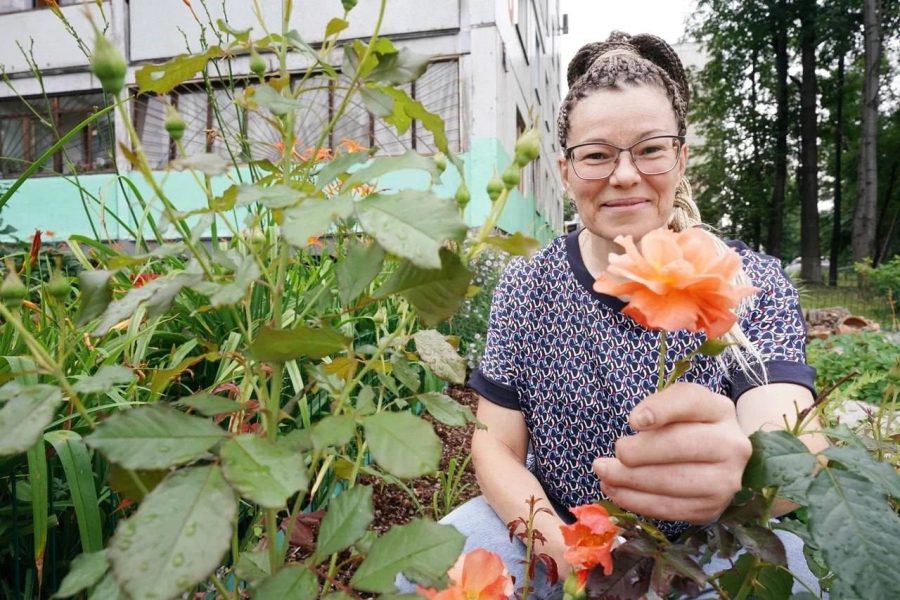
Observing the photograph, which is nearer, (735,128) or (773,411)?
(773,411)

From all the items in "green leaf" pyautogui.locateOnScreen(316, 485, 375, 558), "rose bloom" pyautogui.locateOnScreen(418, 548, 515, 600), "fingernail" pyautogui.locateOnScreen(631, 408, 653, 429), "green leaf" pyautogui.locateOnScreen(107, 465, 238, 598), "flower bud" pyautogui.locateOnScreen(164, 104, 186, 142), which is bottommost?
"rose bloom" pyautogui.locateOnScreen(418, 548, 515, 600)

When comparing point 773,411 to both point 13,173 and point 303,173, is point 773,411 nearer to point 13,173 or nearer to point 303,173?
point 303,173

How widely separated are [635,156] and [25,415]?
3.16ft

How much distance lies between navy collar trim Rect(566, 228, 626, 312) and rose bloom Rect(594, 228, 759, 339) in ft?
2.61

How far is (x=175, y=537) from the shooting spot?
270 millimetres

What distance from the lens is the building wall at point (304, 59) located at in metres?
5.62

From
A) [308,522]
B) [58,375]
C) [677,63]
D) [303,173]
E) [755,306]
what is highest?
[677,63]

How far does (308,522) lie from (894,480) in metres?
0.57

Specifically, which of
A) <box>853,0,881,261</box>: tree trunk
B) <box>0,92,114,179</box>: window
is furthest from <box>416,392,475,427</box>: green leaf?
<box>853,0,881,261</box>: tree trunk

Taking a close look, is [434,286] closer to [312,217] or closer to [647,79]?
[312,217]

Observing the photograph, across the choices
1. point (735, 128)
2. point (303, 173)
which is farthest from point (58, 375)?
point (735, 128)

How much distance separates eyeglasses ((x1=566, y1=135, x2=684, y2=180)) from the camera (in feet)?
3.43

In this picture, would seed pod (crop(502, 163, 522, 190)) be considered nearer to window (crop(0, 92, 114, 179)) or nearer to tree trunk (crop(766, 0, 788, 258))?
window (crop(0, 92, 114, 179))

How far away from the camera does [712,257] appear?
37 centimetres
